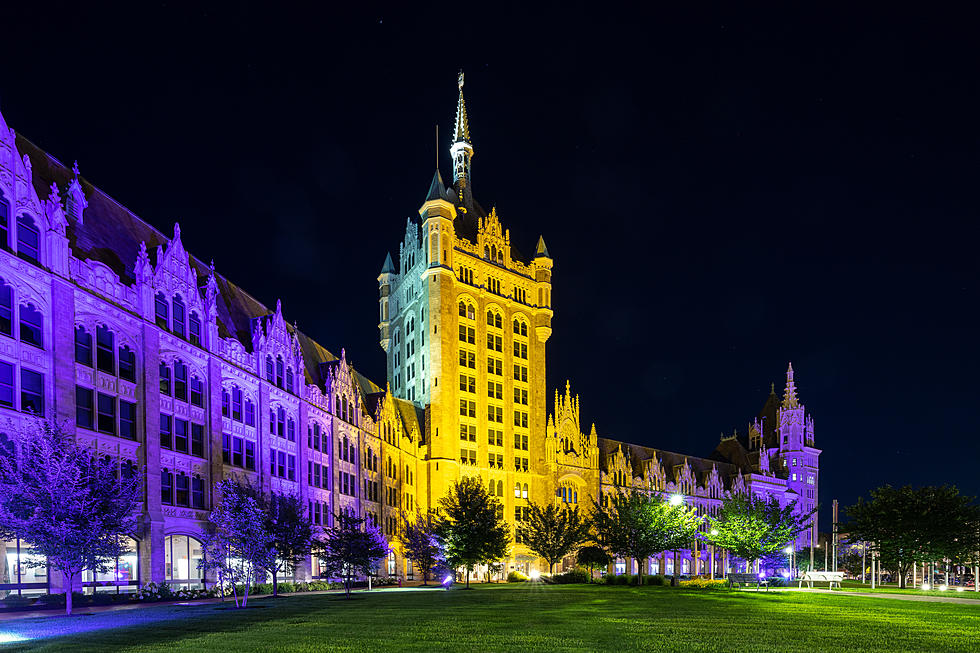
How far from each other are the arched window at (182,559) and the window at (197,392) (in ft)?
24.7

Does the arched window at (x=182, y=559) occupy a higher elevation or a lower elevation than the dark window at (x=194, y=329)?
lower

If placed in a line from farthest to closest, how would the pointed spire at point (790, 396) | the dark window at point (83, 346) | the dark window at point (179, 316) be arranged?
the pointed spire at point (790, 396)
the dark window at point (179, 316)
the dark window at point (83, 346)

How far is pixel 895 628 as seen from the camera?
76.5ft

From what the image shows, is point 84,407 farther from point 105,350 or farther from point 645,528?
point 645,528

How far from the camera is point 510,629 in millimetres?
22547

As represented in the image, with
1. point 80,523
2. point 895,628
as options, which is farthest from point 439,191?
point 895,628

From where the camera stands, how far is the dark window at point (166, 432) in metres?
45.8

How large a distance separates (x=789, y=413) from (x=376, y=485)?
112288mm

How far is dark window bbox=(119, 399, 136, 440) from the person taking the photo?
42250mm

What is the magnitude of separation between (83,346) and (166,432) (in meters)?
7.90

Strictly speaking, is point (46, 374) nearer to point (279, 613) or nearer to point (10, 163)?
Result: point (10, 163)

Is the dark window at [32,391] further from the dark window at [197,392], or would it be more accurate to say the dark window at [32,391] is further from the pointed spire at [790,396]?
the pointed spire at [790,396]

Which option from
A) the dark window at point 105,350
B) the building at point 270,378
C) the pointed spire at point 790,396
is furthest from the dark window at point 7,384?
the pointed spire at point 790,396

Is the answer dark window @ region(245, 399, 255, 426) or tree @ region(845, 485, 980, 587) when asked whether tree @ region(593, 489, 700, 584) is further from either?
dark window @ region(245, 399, 255, 426)
